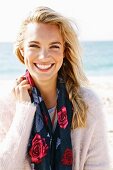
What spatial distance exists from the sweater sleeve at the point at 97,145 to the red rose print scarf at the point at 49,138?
6.2 inches

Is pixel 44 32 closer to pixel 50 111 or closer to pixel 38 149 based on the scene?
pixel 50 111

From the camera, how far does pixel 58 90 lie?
3.75 metres

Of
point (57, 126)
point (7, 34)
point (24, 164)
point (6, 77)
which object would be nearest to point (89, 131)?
point (57, 126)

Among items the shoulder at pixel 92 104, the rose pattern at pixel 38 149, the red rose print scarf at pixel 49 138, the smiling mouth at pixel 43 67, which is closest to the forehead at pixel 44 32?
the smiling mouth at pixel 43 67

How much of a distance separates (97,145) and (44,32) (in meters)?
0.88

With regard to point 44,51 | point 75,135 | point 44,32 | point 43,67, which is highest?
→ point 44,32

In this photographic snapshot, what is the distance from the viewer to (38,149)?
3.57 m

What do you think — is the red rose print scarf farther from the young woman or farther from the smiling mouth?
the smiling mouth

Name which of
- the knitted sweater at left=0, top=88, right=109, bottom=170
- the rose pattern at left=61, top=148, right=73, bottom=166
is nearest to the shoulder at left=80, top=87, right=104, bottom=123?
the knitted sweater at left=0, top=88, right=109, bottom=170

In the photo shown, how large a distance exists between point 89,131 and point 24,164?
1.68 feet

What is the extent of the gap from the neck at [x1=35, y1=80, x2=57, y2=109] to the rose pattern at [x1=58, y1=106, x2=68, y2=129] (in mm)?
160

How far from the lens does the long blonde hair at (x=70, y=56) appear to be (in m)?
3.58

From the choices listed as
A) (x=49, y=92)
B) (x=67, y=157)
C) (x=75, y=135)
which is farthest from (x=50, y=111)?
(x=67, y=157)

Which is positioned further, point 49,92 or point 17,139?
point 49,92
